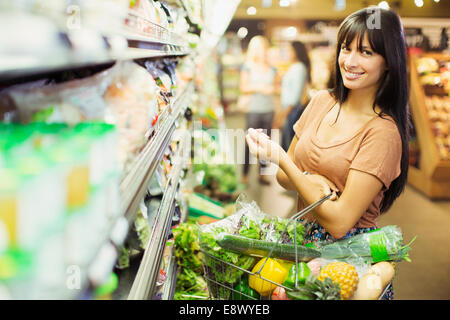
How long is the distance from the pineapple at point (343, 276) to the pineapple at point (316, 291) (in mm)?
31

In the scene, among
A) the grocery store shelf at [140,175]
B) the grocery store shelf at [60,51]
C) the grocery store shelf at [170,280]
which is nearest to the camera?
the grocery store shelf at [60,51]

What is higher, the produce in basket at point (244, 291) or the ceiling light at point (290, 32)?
the ceiling light at point (290, 32)

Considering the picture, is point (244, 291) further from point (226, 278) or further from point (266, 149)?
point (266, 149)

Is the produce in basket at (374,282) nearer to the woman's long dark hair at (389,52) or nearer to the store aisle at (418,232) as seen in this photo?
the woman's long dark hair at (389,52)

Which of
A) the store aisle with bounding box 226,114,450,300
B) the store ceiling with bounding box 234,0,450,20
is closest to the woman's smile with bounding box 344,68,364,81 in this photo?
the store aisle with bounding box 226,114,450,300

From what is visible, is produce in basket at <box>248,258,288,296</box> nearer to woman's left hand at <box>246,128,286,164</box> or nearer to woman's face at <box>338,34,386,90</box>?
woman's left hand at <box>246,128,286,164</box>

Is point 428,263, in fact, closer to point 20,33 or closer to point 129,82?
point 129,82

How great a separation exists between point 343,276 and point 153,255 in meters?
0.61

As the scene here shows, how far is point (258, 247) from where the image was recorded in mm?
1275

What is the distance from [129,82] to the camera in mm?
1220

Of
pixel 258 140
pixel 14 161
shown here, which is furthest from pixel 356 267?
pixel 14 161

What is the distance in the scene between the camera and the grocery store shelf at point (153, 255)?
1.09 m

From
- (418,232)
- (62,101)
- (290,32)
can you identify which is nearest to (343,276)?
(62,101)

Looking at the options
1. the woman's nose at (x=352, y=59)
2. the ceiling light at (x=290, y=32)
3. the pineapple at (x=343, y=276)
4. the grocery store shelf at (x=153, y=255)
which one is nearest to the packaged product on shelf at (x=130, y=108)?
the grocery store shelf at (x=153, y=255)
